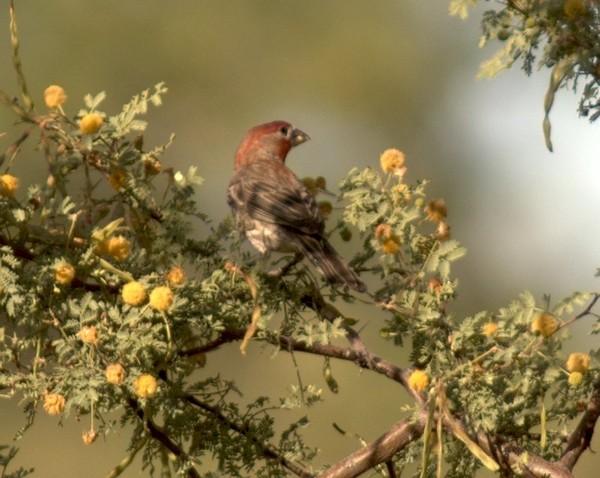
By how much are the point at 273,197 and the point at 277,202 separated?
135 mm

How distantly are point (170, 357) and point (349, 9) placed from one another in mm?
18724

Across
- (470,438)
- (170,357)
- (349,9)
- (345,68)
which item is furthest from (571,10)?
(349,9)

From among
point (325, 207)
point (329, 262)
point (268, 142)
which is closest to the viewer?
point (325, 207)

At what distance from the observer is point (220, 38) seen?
18969 mm

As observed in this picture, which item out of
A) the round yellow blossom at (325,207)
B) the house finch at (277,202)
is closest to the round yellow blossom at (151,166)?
the round yellow blossom at (325,207)

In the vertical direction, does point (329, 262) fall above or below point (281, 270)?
above

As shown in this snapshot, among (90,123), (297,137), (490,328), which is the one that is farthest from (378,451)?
(297,137)

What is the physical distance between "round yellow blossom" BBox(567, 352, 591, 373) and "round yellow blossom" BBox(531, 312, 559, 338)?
0.35 feet

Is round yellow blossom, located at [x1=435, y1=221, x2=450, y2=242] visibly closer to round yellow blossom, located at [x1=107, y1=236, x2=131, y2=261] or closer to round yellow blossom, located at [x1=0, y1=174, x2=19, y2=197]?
round yellow blossom, located at [x1=107, y1=236, x2=131, y2=261]

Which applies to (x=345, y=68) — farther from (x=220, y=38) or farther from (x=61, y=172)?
(x=61, y=172)

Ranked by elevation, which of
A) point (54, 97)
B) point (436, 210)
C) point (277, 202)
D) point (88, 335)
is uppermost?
point (277, 202)

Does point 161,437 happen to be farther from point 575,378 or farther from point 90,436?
point 575,378

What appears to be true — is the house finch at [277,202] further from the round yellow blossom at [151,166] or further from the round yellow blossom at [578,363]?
the round yellow blossom at [578,363]

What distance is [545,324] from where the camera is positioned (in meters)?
2.72
